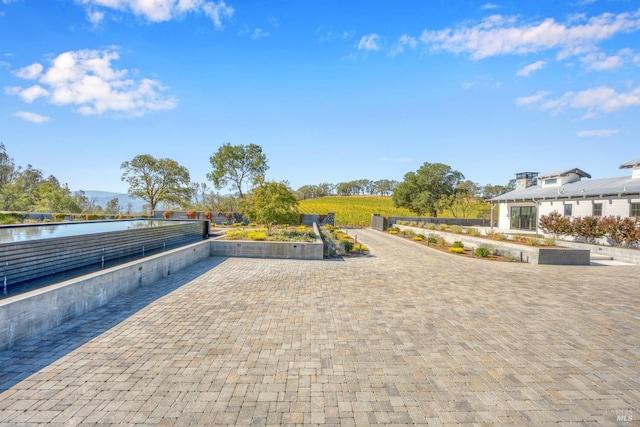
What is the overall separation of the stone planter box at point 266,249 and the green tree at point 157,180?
2839 cm

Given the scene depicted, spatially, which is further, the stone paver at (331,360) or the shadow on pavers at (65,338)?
the shadow on pavers at (65,338)

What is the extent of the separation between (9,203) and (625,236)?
55885 millimetres

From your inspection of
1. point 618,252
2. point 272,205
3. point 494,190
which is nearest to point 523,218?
point 618,252

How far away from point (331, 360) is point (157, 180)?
39.5m

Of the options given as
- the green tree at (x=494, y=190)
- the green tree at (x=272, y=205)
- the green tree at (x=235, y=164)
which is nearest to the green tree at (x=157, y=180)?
the green tree at (x=235, y=164)

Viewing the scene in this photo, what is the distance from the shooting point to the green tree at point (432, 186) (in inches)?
1523

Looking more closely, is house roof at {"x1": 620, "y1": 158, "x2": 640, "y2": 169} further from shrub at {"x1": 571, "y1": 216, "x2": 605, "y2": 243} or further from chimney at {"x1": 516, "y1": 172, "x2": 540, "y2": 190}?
chimney at {"x1": 516, "y1": 172, "x2": 540, "y2": 190}

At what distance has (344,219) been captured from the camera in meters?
41.3

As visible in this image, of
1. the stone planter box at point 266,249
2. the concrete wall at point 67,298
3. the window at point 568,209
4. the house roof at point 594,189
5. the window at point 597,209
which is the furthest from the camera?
the window at point 568,209

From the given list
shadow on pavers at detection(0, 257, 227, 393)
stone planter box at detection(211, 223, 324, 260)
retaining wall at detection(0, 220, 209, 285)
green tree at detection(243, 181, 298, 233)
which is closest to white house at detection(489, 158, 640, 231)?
stone planter box at detection(211, 223, 324, 260)

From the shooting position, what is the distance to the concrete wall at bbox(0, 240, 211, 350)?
14.9 ft

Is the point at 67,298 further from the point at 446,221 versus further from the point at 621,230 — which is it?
the point at 446,221

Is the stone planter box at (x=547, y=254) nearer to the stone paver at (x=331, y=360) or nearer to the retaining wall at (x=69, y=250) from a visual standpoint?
the stone paver at (x=331, y=360)

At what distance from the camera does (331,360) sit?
14.7 feet
